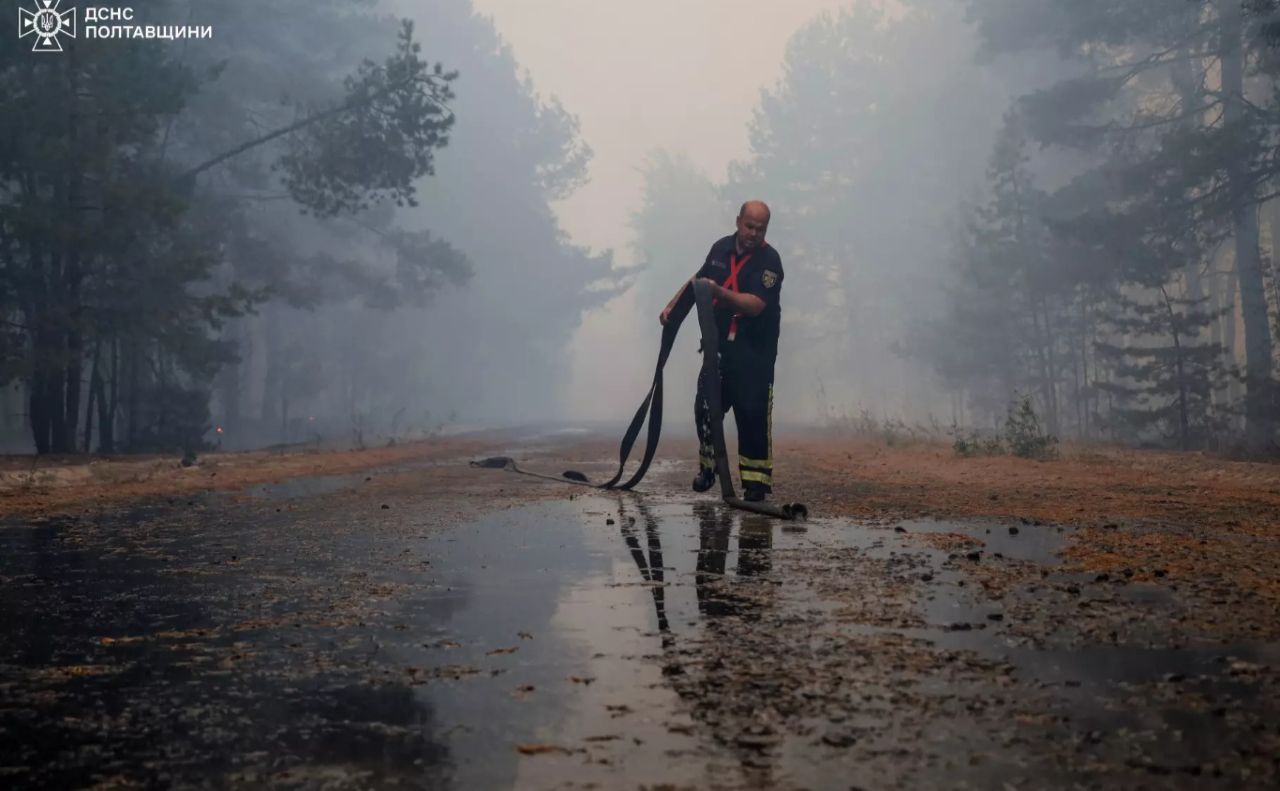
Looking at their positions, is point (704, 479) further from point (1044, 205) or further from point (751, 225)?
point (1044, 205)

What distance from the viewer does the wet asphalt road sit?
2285 mm

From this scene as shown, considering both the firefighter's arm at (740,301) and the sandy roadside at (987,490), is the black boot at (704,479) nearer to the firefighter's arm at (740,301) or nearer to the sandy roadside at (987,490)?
the sandy roadside at (987,490)

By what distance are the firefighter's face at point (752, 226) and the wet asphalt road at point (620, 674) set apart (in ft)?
11.5

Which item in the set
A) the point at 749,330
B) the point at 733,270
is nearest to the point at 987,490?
the point at 749,330

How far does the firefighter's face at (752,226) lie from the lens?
8.43 meters

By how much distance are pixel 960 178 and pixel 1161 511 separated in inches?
1678

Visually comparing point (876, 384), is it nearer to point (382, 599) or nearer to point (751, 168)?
point (751, 168)

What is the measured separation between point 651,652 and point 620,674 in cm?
28

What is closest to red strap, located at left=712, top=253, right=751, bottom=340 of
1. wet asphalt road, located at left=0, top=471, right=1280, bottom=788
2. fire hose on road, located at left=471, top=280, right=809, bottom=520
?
fire hose on road, located at left=471, top=280, right=809, bottom=520

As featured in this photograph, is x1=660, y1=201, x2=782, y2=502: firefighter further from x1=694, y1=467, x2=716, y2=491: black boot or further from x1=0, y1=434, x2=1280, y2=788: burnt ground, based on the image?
x1=0, y1=434, x2=1280, y2=788: burnt ground

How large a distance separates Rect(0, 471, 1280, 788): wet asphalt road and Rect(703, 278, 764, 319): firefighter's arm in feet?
10.4

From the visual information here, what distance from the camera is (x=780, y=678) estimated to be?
2971mm

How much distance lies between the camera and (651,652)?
3.35 meters

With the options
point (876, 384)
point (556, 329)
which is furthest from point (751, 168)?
point (556, 329)
